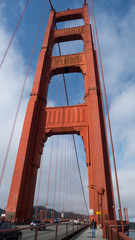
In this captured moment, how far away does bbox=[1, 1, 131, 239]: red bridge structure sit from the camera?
461 inches

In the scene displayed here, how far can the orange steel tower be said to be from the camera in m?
11.9

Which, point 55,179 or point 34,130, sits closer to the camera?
point 34,130

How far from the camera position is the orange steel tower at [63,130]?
1186 cm

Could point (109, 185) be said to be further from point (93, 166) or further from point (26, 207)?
point (26, 207)

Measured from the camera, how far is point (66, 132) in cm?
1609

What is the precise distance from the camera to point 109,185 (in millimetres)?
12242

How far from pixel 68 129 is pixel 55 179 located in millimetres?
15772

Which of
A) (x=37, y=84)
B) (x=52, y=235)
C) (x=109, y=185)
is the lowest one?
(x=52, y=235)

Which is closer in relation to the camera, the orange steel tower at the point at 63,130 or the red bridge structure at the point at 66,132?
the red bridge structure at the point at 66,132

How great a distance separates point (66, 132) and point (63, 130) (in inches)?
21.4

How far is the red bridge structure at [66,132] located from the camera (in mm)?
11719

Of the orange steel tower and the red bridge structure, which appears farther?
the orange steel tower

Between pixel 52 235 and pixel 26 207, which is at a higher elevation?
pixel 26 207

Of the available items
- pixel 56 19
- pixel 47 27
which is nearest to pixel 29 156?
pixel 47 27
